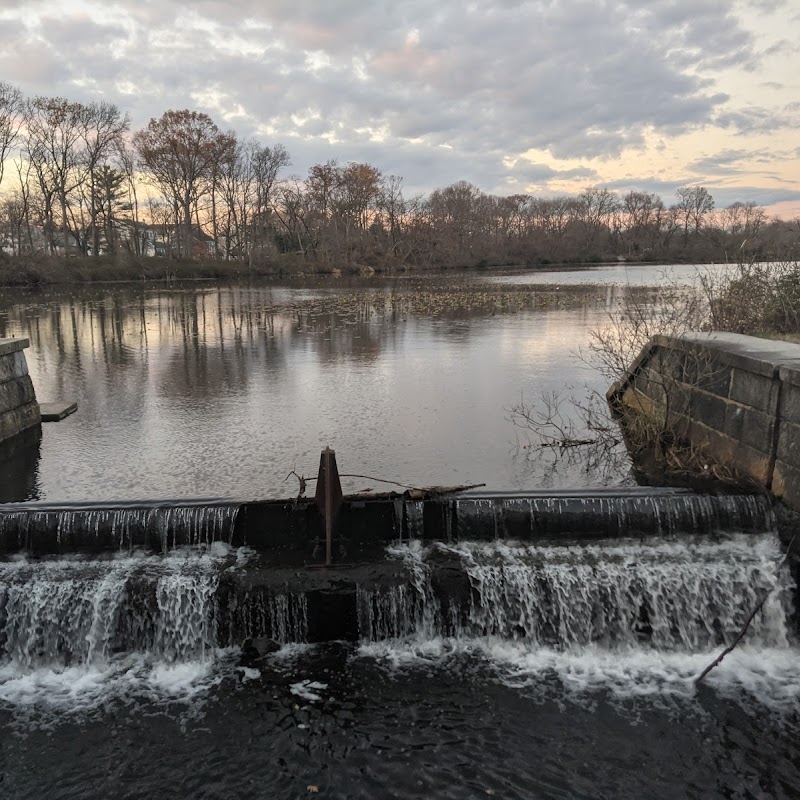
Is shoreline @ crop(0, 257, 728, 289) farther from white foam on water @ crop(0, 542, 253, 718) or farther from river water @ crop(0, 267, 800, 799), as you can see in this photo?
white foam on water @ crop(0, 542, 253, 718)

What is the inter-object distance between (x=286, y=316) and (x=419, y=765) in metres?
22.9

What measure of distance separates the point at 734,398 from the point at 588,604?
344cm

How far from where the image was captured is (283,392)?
12648mm

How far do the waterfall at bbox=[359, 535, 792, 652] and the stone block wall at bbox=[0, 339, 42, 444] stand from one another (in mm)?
6879

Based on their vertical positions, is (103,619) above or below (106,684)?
above

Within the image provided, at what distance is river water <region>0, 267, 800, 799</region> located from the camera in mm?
4621

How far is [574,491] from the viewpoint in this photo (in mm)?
7402

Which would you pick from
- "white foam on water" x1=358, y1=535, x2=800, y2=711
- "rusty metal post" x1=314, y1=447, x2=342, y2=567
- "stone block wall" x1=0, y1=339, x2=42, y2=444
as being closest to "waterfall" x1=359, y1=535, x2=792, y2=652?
"white foam on water" x1=358, y1=535, x2=800, y2=711

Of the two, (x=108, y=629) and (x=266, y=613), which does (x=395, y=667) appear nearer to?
(x=266, y=613)

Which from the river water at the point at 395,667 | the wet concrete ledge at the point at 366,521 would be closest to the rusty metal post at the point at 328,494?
the wet concrete ledge at the point at 366,521

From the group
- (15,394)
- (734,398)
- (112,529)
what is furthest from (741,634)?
(15,394)

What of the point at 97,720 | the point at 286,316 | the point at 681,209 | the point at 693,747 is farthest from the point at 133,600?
the point at 681,209

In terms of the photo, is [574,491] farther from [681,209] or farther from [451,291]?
[681,209]

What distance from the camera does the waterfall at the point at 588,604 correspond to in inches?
246
